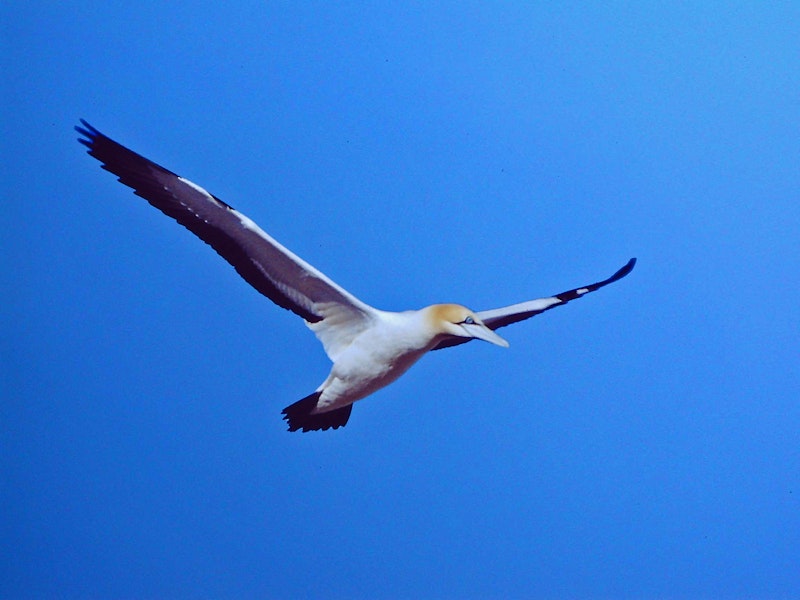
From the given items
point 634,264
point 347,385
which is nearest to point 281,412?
point 347,385

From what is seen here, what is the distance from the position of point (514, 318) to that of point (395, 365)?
16.0 inches

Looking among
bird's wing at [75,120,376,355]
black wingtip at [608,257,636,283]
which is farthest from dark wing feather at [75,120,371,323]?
black wingtip at [608,257,636,283]

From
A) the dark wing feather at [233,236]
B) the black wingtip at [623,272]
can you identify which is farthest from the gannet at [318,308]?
the black wingtip at [623,272]

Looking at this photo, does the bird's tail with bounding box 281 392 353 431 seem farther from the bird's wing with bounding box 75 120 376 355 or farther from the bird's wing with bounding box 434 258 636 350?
the bird's wing with bounding box 434 258 636 350

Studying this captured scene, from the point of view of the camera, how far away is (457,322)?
2197 millimetres

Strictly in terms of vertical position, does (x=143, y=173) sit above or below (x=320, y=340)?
above

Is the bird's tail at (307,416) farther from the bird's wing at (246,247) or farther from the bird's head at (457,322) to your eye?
the bird's head at (457,322)

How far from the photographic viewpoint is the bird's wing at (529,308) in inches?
93.5

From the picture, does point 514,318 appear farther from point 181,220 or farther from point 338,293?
point 181,220

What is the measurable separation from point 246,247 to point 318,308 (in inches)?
9.6

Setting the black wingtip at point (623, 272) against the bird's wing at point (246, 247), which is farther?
the black wingtip at point (623, 272)

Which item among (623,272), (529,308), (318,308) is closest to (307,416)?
(318,308)

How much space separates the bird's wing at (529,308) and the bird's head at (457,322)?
15 centimetres

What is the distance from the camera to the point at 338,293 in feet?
7.22
